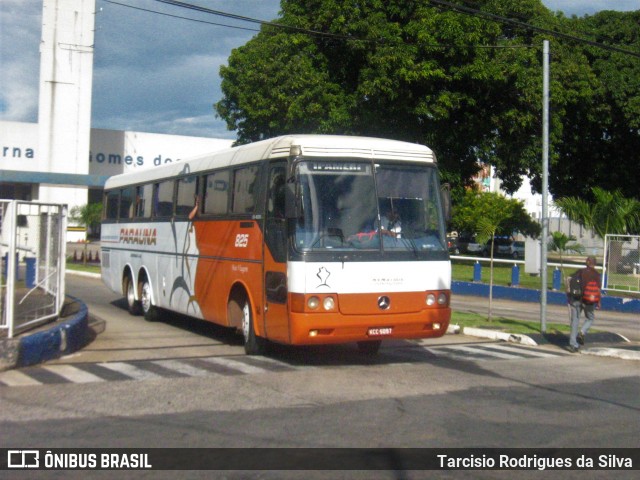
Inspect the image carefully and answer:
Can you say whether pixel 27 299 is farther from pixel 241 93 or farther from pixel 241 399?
pixel 241 93

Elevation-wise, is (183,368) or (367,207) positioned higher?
(367,207)

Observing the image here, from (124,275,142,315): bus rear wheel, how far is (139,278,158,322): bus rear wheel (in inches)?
16.3

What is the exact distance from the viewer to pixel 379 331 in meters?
11.2

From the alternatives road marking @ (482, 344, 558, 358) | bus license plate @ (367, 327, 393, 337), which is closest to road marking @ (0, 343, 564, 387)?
road marking @ (482, 344, 558, 358)

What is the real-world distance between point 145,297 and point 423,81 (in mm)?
17045

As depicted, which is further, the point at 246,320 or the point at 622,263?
the point at 622,263

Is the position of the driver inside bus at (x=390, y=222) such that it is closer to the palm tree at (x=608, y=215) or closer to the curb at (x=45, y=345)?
the curb at (x=45, y=345)

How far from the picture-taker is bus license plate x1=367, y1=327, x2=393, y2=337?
11.2 metres

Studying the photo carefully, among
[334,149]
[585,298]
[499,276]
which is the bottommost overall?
[499,276]

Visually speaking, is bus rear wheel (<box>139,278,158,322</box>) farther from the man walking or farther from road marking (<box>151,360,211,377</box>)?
the man walking

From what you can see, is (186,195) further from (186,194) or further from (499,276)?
(499,276)

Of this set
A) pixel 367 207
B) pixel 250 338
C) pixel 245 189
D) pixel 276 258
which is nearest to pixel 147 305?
pixel 250 338

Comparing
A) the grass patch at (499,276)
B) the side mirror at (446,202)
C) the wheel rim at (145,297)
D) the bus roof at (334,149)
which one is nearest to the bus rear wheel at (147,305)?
the wheel rim at (145,297)

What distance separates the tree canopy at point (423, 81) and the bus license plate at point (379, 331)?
19355mm
